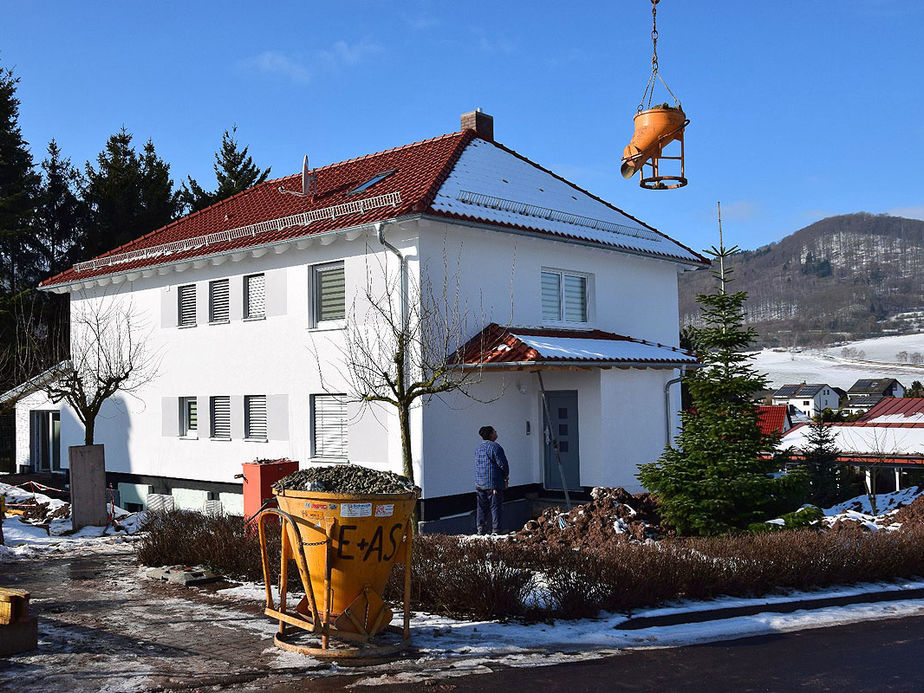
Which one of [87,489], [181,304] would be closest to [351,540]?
[87,489]

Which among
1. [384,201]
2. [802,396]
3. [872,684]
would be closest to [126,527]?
[384,201]

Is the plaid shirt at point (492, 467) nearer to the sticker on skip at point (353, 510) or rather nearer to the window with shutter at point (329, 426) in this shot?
the window with shutter at point (329, 426)

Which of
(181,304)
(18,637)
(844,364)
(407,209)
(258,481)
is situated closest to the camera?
(18,637)

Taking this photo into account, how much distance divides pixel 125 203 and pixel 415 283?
25.4 meters

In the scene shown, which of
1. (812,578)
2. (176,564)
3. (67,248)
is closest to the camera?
(812,578)

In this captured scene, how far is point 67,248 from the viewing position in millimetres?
39062

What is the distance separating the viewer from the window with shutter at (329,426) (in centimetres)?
1762

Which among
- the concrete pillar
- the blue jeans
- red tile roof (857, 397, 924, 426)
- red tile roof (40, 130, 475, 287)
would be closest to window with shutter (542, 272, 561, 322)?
red tile roof (40, 130, 475, 287)

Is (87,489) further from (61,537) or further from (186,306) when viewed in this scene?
(186,306)

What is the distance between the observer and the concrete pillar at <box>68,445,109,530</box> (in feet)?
54.5

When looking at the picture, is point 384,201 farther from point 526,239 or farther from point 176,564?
point 176,564

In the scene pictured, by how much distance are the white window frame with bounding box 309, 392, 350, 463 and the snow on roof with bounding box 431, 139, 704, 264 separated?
459 centimetres

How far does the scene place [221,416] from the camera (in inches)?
806

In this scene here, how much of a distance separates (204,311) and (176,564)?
32.6 feet
